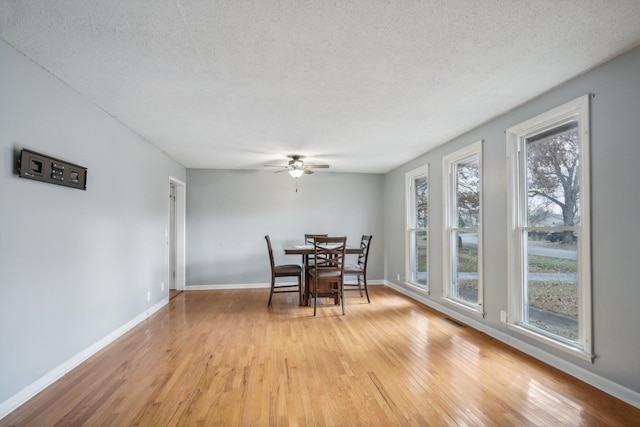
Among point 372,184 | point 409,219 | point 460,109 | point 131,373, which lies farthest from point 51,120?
point 372,184

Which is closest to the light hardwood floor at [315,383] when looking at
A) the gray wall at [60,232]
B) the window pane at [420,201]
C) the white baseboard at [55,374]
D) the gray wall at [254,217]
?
the white baseboard at [55,374]

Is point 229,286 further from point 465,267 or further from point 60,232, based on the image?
point 465,267

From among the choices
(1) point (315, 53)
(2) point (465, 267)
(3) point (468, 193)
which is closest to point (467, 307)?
(2) point (465, 267)

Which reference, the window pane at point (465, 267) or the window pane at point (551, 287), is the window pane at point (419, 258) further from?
the window pane at point (551, 287)

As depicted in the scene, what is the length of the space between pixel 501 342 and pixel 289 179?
4.48 metres

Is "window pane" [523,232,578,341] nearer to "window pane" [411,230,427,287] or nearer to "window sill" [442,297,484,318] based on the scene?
"window sill" [442,297,484,318]

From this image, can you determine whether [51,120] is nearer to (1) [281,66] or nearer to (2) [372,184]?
(1) [281,66]

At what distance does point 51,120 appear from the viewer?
2.43 meters

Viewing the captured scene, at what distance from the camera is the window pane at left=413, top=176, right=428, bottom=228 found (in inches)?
208

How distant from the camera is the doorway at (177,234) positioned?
5992mm

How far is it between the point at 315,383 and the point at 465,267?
2.55 metres

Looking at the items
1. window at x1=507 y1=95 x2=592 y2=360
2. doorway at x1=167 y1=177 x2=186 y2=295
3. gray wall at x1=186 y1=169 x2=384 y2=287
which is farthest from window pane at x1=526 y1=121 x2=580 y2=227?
doorway at x1=167 y1=177 x2=186 y2=295

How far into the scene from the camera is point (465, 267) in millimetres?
4039

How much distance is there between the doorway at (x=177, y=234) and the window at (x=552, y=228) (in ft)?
17.3
